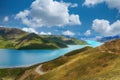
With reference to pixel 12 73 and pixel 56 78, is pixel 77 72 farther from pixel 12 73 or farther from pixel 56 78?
pixel 12 73

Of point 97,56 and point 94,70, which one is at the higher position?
point 97,56

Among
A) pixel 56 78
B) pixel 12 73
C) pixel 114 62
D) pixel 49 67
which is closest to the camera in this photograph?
pixel 114 62

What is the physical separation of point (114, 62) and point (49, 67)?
2317 inches

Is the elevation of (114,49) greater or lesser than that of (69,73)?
greater

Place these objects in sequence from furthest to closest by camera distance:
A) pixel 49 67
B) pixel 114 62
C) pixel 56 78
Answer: pixel 49 67
pixel 56 78
pixel 114 62

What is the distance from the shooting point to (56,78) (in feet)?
308

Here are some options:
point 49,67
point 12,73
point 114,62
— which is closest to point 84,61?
point 114,62

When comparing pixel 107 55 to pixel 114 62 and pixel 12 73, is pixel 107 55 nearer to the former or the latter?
pixel 114 62

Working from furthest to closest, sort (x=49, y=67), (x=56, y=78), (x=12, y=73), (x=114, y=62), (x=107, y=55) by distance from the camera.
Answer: (x=12, y=73) → (x=49, y=67) → (x=107, y=55) → (x=56, y=78) → (x=114, y=62)

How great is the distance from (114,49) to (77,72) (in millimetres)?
25943

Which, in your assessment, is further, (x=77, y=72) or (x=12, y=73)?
(x=12, y=73)

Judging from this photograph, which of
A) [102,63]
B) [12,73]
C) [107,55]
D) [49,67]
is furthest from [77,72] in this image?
[12,73]

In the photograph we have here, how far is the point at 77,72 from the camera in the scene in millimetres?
92625

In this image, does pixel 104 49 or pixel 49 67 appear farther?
pixel 49 67
